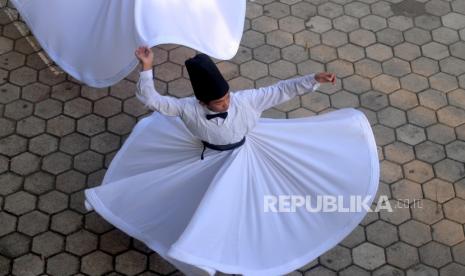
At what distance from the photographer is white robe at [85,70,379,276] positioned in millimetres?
4645

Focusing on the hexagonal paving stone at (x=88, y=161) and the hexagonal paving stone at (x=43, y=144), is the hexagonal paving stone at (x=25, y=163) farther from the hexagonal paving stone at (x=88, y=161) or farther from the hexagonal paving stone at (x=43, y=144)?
the hexagonal paving stone at (x=88, y=161)

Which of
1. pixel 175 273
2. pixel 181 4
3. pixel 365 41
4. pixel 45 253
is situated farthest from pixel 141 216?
pixel 365 41

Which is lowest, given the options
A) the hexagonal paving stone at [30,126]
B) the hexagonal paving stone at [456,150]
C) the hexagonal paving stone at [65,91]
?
the hexagonal paving stone at [456,150]

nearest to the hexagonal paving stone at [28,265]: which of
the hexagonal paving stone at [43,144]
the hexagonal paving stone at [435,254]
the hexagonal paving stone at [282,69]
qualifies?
the hexagonal paving stone at [43,144]

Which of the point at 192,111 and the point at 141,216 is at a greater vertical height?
the point at 192,111

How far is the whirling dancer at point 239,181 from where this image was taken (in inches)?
181

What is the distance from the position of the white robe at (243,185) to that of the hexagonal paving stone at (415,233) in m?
0.93

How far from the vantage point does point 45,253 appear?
18.2 feet

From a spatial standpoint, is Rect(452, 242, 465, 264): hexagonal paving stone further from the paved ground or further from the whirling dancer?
the whirling dancer

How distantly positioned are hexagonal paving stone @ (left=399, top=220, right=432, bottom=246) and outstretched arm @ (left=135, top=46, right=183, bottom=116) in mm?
2080

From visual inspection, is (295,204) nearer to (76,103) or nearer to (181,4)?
(181,4)

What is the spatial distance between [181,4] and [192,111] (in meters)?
1.24

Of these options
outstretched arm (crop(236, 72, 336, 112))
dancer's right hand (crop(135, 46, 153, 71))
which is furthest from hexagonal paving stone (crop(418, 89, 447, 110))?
dancer's right hand (crop(135, 46, 153, 71))

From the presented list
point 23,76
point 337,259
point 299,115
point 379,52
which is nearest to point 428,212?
point 337,259
